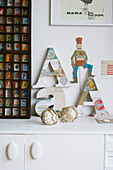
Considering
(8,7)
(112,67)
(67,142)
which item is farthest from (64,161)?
(8,7)

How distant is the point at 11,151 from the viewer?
58.1 inches

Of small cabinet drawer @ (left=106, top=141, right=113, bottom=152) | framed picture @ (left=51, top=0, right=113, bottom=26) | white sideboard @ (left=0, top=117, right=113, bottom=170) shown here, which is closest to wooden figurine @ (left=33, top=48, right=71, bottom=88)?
framed picture @ (left=51, top=0, right=113, bottom=26)

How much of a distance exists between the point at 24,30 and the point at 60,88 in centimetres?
55

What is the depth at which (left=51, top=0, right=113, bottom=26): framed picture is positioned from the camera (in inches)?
72.2

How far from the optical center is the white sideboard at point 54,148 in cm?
148

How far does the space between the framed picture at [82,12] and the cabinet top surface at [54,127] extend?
2.63 feet

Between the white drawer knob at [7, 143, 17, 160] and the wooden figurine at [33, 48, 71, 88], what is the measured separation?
545 mm

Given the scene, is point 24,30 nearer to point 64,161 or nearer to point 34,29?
point 34,29

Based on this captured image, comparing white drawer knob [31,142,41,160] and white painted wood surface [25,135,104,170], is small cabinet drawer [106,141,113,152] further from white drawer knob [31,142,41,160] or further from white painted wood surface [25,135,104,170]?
white drawer knob [31,142,41,160]

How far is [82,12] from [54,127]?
956 millimetres

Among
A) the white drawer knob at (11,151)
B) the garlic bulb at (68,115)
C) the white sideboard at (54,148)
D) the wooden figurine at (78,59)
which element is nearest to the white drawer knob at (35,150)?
the white sideboard at (54,148)

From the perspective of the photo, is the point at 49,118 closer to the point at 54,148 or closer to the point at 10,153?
the point at 54,148

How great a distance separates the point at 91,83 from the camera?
6.14 ft

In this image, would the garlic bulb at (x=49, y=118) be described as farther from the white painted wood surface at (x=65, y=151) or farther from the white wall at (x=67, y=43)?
the white wall at (x=67, y=43)
